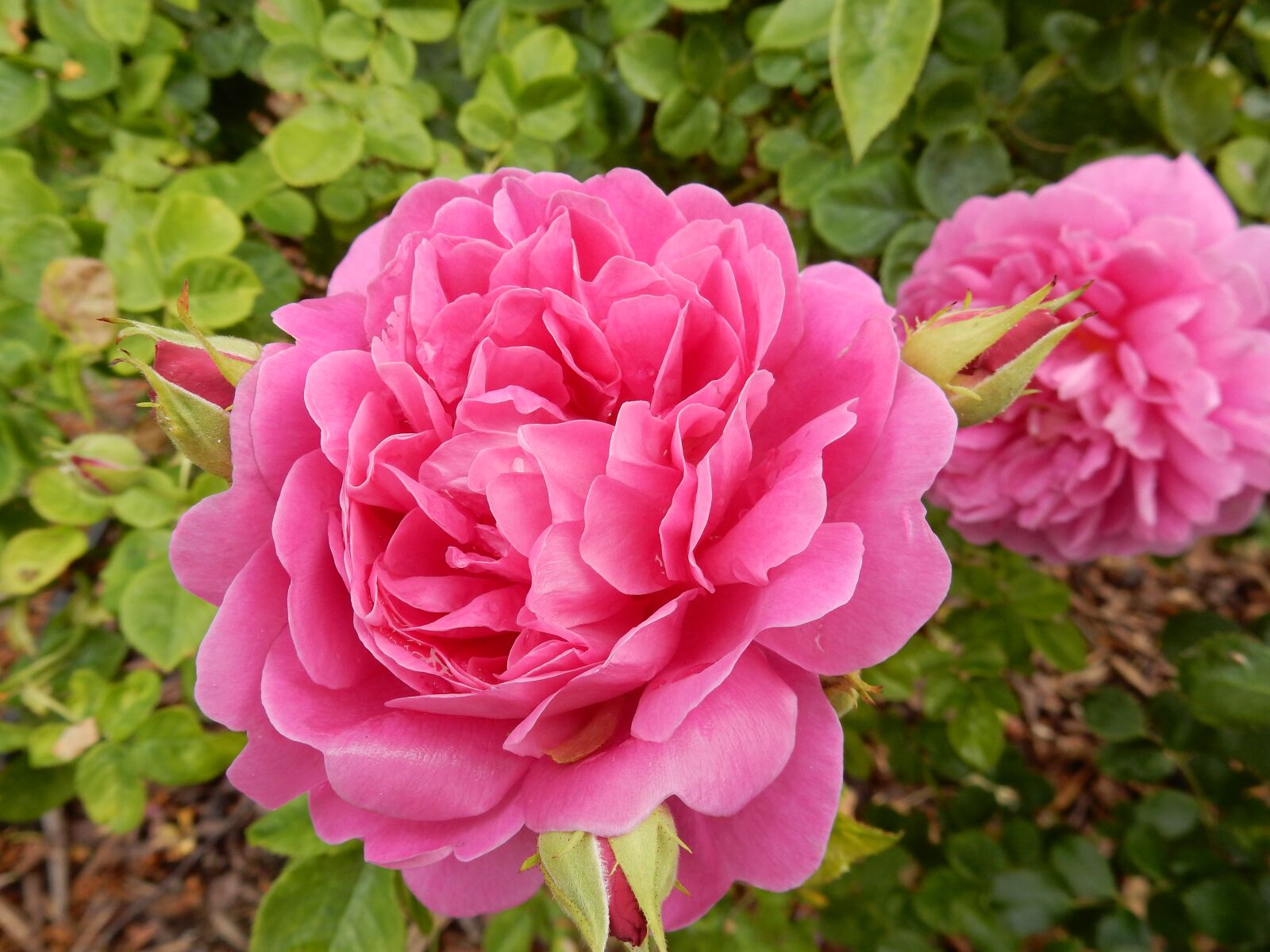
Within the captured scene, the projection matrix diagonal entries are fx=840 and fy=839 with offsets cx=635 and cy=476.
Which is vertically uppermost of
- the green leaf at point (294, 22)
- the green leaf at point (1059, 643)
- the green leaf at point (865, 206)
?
the green leaf at point (294, 22)

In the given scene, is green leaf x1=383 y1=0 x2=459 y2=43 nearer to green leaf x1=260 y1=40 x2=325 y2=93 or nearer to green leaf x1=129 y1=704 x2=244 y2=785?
green leaf x1=260 y1=40 x2=325 y2=93

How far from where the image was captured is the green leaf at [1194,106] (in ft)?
3.40

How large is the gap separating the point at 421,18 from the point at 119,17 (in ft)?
1.17

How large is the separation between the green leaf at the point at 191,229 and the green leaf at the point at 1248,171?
1.19 metres

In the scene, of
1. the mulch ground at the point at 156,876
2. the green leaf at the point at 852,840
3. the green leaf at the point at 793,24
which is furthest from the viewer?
the mulch ground at the point at 156,876

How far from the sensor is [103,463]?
925 millimetres

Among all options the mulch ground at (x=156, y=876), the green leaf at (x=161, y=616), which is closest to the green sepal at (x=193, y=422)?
the green leaf at (x=161, y=616)

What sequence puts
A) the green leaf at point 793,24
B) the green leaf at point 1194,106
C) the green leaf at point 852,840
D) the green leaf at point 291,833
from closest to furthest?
1. the green leaf at point 852,840
2. the green leaf at point 291,833
3. the green leaf at point 793,24
4. the green leaf at point 1194,106

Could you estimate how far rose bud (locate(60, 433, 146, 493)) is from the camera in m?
0.92

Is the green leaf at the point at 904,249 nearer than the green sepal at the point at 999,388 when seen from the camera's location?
No

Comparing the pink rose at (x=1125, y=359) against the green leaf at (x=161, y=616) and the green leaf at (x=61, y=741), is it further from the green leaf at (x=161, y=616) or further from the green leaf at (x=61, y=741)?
the green leaf at (x=61, y=741)

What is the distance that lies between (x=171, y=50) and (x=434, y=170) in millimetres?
511

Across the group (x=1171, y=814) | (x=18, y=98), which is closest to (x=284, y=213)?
(x=18, y=98)

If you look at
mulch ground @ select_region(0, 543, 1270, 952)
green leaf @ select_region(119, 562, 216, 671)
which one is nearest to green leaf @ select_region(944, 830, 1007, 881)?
mulch ground @ select_region(0, 543, 1270, 952)
